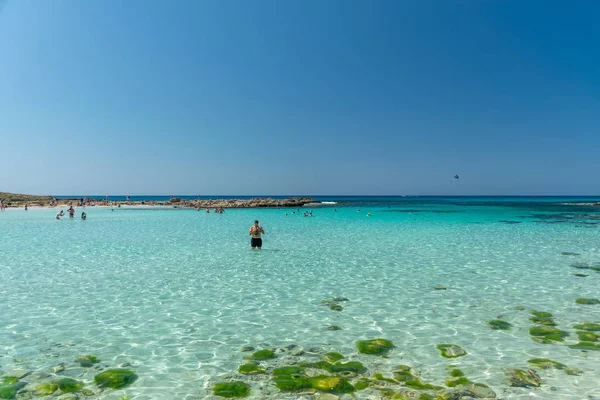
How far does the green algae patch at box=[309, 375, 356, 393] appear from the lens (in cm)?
567

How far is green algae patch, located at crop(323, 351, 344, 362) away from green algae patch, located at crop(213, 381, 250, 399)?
5.52 feet

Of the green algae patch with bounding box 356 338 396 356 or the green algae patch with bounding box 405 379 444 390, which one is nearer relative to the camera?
the green algae patch with bounding box 405 379 444 390

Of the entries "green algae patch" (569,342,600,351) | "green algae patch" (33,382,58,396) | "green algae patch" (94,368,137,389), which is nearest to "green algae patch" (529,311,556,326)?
"green algae patch" (569,342,600,351)

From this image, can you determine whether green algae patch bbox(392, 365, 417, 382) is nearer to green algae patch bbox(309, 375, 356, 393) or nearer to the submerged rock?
green algae patch bbox(309, 375, 356, 393)

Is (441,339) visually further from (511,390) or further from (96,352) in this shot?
(96,352)

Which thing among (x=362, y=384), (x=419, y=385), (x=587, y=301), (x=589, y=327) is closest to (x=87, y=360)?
(x=362, y=384)

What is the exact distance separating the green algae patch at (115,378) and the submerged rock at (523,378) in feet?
20.5

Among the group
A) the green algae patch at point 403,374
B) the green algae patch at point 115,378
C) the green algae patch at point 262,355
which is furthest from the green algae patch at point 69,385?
the green algae patch at point 403,374

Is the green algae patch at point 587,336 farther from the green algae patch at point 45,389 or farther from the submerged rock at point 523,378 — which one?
the green algae patch at point 45,389

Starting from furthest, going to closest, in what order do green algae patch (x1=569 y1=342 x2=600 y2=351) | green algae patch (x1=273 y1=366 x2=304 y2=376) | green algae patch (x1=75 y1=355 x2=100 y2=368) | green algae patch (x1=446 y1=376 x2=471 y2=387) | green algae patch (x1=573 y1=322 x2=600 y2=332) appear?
green algae patch (x1=573 y1=322 x2=600 y2=332) < green algae patch (x1=569 y1=342 x2=600 y2=351) < green algae patch (x1=75 y1=355 x2=100 y2=368) < green algae patch (x1=273 y1=366 x2=304 y2=376) < green algae patch (x1=446 y1=376 x2=471 y2=387)

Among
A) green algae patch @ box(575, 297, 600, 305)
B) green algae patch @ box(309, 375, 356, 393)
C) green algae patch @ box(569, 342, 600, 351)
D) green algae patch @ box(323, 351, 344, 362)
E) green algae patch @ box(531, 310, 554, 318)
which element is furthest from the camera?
green algae patch @ box(575, 297, 600, 305)

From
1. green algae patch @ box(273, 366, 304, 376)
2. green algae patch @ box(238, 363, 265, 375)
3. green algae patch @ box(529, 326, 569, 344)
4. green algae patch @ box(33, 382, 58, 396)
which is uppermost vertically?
green algae patch @ box(33, 382, 58, 396)

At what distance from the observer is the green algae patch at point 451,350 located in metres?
6.95

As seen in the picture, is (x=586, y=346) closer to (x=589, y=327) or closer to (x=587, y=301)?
(x=589, y=327)
